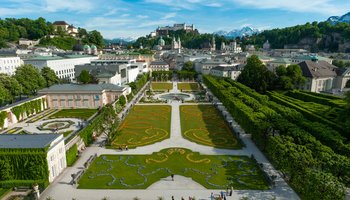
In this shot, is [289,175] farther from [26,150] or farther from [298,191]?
[26,150]

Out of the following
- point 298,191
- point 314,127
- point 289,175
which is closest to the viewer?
point 298,191

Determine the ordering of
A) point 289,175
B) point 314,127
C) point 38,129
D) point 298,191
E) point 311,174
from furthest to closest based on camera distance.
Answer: point 38,129 → point 314,127 → point 289,175 → point 298,191 → point 311,174

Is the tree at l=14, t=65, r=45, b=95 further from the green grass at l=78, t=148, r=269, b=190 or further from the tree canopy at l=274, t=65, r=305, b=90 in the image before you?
the tree canopy at l=274, t=65, r=305, b=90

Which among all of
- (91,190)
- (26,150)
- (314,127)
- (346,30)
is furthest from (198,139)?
(346,30)

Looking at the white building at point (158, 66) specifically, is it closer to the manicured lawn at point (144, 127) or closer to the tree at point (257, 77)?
the tree at point (257, 77)

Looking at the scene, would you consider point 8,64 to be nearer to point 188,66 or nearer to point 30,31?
point 188,66

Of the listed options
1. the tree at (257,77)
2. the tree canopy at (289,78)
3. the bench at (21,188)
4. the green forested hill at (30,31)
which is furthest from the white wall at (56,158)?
the green forested hill at (30,31)

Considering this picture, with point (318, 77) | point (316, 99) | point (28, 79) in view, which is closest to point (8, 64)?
point (28, 79)
